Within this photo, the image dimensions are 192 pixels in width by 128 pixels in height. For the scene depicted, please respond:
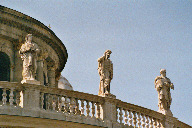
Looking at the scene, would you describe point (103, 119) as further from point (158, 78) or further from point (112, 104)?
point (158, 78)

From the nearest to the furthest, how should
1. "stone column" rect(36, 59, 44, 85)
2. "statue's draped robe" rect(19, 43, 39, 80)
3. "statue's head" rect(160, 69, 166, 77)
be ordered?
"statue's draped robe" rect(19, 43, 39, 80), "statue's head" rect(160, 69, 166, 77), "stone column" rect(36, 59, 44, 85)

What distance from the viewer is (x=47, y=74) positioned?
108 ft

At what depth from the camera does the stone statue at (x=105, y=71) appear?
79.8 ft

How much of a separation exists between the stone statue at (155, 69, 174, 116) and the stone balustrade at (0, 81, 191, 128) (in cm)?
73

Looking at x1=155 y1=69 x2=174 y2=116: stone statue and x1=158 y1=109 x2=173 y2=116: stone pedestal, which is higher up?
x1=155 y1=69 x2=174 y2=116: stone statue

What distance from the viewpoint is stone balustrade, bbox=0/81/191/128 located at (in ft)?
70.8

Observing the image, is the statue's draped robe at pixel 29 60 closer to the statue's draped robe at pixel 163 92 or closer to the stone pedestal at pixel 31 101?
the stone pedestal at pixel 31 101

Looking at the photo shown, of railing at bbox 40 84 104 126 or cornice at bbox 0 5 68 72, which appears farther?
cornice at bbox 0 5 68 72

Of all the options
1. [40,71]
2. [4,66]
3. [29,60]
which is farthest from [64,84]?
[29,60]

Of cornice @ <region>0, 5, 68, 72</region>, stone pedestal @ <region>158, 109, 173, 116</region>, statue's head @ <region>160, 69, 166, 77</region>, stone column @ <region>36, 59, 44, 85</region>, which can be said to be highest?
cornice @ <region>0, 5, 68, 72</region>

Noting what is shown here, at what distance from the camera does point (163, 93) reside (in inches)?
1035

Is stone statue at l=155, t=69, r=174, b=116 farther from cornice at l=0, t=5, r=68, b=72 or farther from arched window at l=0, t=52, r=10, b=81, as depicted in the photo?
arched window at l=0, t=52, r=10, b=81

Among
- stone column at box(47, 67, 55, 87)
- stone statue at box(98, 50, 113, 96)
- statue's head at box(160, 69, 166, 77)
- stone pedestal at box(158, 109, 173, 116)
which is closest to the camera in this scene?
stone statue at box(98, 50, 113, 96)

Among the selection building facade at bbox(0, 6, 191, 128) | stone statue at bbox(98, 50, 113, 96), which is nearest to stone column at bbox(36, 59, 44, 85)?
building facade at bbox(0, 6, 191, 128)
